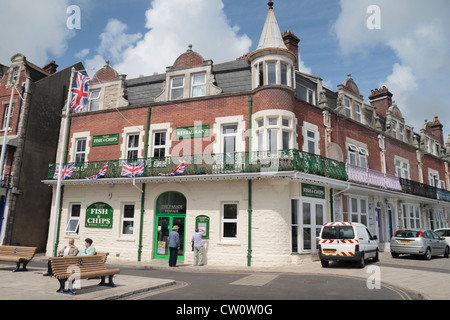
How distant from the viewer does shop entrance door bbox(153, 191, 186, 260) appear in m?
17.7

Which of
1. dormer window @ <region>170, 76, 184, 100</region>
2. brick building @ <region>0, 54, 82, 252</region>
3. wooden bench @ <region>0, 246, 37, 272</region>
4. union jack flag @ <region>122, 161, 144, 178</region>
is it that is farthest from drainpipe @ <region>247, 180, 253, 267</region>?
brick building @ <region>0, 54, 82, 252</region>

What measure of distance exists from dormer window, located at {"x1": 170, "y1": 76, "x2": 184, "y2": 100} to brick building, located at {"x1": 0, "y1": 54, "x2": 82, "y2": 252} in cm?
891

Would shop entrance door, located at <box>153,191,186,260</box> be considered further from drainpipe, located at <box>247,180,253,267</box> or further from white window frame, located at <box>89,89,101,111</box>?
white window frame, located at <box>89,89,101,111</box>

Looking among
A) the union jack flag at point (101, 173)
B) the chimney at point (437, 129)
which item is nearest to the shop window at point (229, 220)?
the union jack flag at point (101, 173)

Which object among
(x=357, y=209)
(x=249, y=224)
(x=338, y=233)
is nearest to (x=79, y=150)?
(x=249, y=224)

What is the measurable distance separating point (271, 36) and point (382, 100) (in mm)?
14900

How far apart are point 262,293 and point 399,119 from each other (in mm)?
24200

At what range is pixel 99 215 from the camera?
63.4 ft

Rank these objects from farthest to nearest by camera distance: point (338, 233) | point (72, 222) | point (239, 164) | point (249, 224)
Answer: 1. point (72, 222)
2. point (239, 164)
3. point (249, 224)
4. point (338, 233)

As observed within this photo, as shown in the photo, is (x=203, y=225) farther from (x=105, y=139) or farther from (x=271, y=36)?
(x=271, y=36)

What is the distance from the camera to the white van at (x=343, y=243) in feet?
44.7

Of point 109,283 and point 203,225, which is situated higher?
point 203,225

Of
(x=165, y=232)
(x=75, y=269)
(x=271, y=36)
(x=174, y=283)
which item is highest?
(x=271, y=36)

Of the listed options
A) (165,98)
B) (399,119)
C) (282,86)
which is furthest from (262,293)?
(399,119)
